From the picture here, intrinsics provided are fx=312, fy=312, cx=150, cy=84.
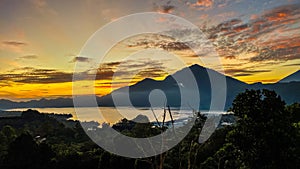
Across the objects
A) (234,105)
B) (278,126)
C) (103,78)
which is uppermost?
(103,78)

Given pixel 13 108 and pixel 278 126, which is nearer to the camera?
pixel 278 126

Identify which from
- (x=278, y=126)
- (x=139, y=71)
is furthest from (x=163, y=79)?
(x=278, y=126)

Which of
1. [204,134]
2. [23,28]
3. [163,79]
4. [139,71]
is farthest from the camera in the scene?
[163,79]

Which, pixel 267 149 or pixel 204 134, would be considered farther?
pixel 204 134

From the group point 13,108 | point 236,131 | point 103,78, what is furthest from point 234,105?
point 13,108

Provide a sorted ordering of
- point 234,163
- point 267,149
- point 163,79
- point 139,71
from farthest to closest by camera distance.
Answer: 1. point 163,79
2. point 139,71
3. point 234,163
4. point 267,149

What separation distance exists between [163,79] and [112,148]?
4.61m

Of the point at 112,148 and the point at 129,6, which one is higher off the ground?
the point at 129,6

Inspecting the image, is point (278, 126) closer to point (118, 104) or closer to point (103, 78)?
point (118, 104)

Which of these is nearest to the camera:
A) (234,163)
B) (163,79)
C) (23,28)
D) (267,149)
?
(267,149)

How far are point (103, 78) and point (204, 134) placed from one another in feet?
13.9

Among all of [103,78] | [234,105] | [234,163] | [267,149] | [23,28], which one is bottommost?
[234,163]

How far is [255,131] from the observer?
9.40 m

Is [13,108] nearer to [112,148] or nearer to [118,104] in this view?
[112,148]
